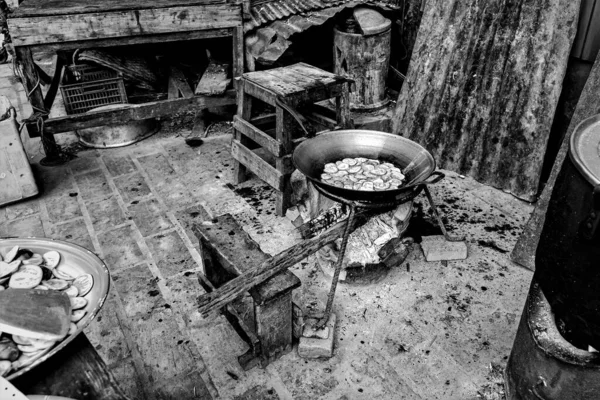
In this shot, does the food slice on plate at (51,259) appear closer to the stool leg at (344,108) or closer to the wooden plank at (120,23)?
the stool leg at (344,108)

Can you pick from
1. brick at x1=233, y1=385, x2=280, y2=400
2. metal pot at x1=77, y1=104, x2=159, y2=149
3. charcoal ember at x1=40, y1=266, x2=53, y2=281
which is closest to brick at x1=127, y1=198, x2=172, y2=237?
metal pot at x1=77, y1=104, x2=159, y2=149

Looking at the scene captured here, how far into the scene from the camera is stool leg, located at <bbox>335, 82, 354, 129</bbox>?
15.2 feet

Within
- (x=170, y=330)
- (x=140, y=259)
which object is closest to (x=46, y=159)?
(x=140, y=259)

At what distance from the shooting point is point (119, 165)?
5.73 metres

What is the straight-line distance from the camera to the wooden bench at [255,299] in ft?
9.63

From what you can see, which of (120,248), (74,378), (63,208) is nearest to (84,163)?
(63,208)

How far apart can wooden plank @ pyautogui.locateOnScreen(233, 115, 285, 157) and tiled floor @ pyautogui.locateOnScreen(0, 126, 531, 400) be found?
69 cm

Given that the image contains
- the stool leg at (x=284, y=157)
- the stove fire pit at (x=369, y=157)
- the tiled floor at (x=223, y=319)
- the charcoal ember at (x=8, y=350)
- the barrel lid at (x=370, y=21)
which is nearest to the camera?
the charcoal ember at (x=8, y=350)

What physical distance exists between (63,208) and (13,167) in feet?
2.16

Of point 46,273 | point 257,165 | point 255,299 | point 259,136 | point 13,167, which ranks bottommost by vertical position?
point 13,167

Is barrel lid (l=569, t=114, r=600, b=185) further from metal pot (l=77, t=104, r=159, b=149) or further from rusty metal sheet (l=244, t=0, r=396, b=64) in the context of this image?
metal pot (l=77, t=104, r=159, b=149)

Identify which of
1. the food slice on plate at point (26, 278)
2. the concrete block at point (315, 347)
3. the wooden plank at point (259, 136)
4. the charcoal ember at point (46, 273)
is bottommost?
the concrete block at point (315, 347)

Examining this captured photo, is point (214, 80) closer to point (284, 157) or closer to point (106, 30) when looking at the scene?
point (106, 30)

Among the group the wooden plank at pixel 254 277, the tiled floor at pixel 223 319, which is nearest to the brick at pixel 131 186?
the tiled floor at pixel 223 319
